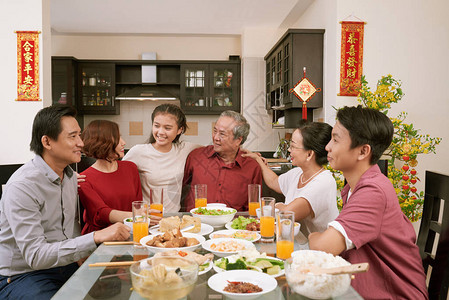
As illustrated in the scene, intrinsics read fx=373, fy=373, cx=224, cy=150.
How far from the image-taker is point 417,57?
376 cm

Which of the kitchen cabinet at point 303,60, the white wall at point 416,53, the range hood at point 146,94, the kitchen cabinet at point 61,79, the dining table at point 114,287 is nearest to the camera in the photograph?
the dining table at point 114,287

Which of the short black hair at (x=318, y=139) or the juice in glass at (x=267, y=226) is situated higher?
the short black hair at (x=318, y=139)

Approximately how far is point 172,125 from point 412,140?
197 centimetres

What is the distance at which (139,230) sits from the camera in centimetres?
152

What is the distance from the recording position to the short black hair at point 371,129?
1.43 meters

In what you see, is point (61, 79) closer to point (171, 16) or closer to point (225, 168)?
point (171, 16)

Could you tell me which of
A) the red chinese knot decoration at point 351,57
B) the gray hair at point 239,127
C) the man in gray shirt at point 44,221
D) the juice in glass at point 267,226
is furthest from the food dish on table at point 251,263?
the red chinese knot decoration at point 351,57

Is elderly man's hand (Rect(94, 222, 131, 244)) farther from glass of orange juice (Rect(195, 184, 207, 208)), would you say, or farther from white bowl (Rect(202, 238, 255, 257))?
glass of orange juice (Rect(195, 184, 207, 208))

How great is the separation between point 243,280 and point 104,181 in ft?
4.29

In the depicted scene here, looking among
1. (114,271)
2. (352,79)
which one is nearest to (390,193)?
(114,271)

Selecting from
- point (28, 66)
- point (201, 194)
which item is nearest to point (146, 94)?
point (28, 66)

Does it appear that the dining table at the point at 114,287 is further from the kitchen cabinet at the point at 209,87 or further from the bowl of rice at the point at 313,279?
the kitchen cabinet at the point at 209,87

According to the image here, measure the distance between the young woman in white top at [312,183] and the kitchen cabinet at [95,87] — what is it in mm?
4928

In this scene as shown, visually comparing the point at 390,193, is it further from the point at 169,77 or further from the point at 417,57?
the point at 169,77
